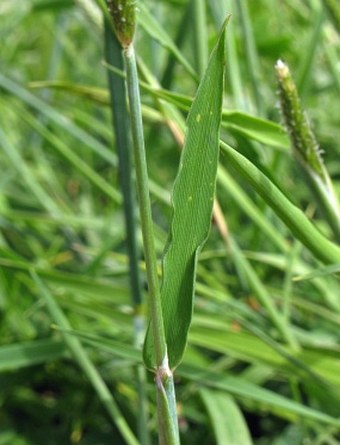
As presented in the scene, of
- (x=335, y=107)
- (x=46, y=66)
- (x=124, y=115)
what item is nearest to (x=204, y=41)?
(x=124, y=115)

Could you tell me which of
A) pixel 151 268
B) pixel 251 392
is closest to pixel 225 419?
pixel 251 392

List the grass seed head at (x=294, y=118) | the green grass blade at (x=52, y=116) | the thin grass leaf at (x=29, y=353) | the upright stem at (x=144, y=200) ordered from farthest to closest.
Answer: the green grass blade at (x=52, y=116) → the thin grass leaf at (x=29, y=353) → the grass seed head at (x=294, y=118) → the upright stem at (x=144, y=200)

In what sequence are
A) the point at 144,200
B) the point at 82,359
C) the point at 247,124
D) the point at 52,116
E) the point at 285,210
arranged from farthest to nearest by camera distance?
the point at 52,116 → the point at 82,359 → the point at 247,124 → the point at 285,210 → the point at 144,200

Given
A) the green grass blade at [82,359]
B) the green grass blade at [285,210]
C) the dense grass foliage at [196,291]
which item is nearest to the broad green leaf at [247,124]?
the dense grass foliage at [196,291]

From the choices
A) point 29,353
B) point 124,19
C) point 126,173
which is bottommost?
point 29,353

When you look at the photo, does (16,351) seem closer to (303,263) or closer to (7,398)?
(7,398)

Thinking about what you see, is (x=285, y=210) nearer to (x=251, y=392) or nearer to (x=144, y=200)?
(x=144, y=200)

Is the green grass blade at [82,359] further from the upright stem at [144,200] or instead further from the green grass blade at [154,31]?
the upright stem at [144,200]
